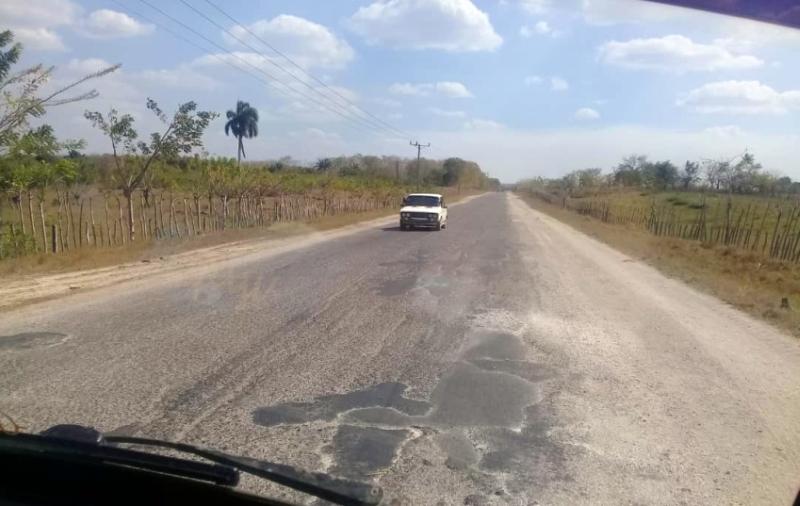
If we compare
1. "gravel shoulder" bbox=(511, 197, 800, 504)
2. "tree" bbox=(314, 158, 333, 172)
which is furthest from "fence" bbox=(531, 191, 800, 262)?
"tree" bbox=(314, 158, 333, 172)

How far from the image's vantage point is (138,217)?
90.3 feet

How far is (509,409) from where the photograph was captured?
5895 mm

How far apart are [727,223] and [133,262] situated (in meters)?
20.8

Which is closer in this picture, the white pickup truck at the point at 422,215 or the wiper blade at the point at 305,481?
the wiper blade at the point at 305,481

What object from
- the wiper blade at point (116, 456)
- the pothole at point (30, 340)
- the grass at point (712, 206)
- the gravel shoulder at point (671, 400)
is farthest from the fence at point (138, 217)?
the grass at point (712, 206)

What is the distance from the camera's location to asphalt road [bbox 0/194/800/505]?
4.62 meters

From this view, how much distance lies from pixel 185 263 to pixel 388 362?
985cm

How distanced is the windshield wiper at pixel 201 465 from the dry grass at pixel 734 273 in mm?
9267

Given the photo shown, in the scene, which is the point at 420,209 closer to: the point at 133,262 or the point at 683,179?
the point at 133,262

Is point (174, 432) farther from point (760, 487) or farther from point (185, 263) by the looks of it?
point (185, 263)

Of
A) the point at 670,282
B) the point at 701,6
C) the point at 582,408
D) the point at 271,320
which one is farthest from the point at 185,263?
the point at 701,6

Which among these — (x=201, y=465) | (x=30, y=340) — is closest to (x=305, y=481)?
(x=201, y=465)

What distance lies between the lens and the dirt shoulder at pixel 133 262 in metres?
11.6

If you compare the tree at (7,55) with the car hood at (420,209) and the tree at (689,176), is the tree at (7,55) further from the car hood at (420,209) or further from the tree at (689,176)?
the tree at (689,176)
